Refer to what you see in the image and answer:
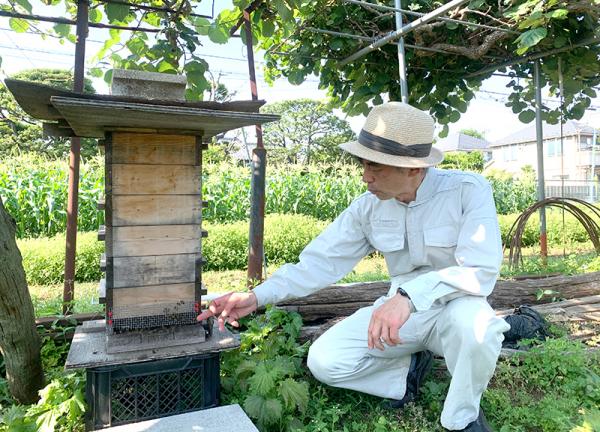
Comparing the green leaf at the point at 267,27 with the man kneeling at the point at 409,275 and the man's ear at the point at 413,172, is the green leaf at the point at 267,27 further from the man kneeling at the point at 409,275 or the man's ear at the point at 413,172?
the man's ear at the point at 413,172

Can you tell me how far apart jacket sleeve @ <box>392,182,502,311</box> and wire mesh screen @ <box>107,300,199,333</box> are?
3.59 feet

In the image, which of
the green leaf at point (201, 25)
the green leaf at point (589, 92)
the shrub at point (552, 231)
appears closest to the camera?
the green leaf at point (201, 25)

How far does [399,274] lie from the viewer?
267 cm

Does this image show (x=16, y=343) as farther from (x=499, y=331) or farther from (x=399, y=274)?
(x=499, y=331)

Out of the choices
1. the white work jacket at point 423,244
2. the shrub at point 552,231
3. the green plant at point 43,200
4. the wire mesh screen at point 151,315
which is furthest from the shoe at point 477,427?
the shrub at point 552,231

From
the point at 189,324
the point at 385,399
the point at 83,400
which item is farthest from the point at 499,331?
the point at 83,400

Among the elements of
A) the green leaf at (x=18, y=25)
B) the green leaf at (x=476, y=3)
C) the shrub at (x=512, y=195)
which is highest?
the green leaf at (x=476, y=3)

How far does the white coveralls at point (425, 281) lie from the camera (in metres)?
2.12

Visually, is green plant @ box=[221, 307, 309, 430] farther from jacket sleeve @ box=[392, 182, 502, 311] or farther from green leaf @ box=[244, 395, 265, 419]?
jacket sleeve @ box=[392, 182, 502, 311]

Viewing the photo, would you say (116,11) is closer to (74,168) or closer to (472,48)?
(74,168)

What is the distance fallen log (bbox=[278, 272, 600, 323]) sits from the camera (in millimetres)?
3422

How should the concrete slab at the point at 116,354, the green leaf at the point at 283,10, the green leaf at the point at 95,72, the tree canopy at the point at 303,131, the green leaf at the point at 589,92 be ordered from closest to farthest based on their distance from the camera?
the concrete slab at the point at 116,354
the green leaf at the point at 283,10
the green leaf at the point at 95,72
the green leaf at the point at 589,92
the tree canopy at the point at 303,131

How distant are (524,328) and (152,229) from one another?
273cm

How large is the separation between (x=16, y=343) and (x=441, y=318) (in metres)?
2.11
